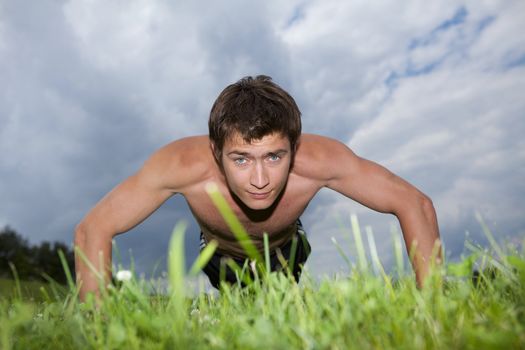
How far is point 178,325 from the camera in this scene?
2.37 metres

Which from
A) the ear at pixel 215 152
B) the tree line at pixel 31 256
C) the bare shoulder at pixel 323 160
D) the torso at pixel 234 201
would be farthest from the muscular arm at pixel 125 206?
the tree line at pixel 31 256

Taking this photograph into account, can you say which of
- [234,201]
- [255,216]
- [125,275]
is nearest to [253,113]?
[234,201]

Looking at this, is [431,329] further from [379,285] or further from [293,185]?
[293,185]

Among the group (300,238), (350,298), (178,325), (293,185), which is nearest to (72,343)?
(178,325)

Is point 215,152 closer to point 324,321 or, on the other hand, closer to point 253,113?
point 253,113

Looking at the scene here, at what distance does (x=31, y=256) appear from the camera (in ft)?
173

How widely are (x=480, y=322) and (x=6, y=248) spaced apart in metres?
56.7

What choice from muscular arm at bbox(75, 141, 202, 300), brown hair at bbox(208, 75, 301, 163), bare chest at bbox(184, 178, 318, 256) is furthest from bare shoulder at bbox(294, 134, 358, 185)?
muscular arm at bbox(75, 141, 202, 300)

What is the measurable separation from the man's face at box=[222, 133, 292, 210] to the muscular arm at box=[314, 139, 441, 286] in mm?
957

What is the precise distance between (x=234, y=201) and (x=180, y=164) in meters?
0.84

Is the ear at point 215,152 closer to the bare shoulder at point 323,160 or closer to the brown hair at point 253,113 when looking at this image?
the brown hair at point 253,113

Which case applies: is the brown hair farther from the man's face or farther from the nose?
the nose

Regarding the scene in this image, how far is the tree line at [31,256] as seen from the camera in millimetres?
50844

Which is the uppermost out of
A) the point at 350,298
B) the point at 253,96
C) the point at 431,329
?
the point at 253,96
